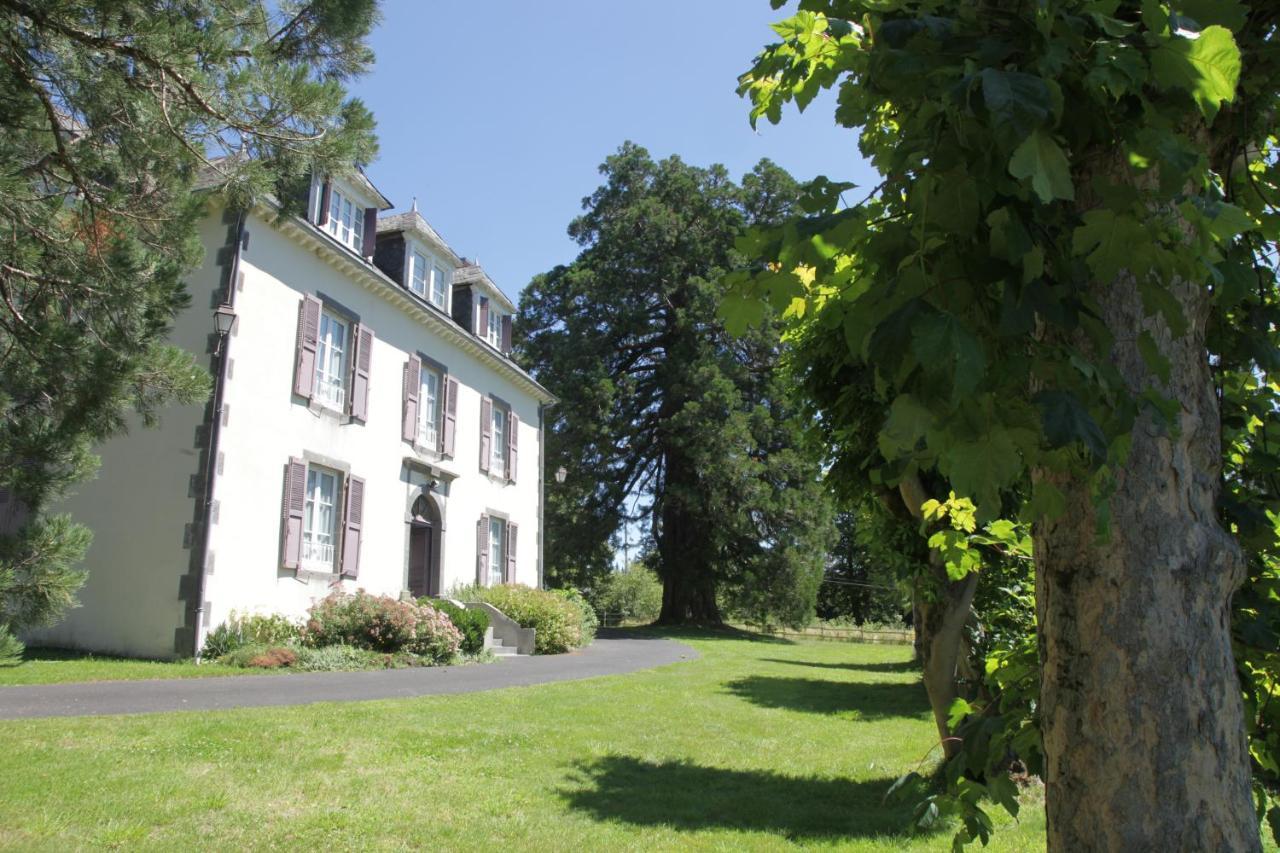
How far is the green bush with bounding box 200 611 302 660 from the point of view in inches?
499

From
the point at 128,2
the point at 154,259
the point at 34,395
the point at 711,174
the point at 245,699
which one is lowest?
the point at 245,699

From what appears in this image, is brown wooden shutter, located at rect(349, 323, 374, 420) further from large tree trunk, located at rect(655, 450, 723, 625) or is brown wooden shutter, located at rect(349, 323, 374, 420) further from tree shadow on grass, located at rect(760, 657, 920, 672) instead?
large tree trunk, located at rect(655, 450, 723, 625)

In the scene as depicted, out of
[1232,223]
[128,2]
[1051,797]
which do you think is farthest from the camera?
[128,2]

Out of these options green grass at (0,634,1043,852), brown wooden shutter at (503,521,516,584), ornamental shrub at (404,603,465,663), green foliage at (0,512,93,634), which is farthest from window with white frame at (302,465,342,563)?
green foliage at (0,512,93,634)

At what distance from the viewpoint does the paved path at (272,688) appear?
7.86m

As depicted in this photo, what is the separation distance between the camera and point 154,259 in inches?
204

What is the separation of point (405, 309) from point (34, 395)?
43.9ft

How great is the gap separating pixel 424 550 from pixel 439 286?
6215mm

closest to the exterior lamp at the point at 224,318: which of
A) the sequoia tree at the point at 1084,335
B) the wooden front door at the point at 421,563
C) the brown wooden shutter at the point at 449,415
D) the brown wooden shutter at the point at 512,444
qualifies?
the brown wooden shutter at the point at 449,415

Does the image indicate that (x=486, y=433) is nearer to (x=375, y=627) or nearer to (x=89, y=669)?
(x=375, y=627)

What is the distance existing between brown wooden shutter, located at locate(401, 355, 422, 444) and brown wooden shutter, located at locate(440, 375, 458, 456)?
112cm

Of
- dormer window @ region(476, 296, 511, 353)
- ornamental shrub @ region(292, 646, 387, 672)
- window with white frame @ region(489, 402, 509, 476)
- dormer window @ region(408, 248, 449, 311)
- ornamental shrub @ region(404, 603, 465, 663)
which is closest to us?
ornamental shrub @ region(292, 646, 387, 672)

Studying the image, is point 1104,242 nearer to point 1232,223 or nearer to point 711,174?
point 1232,223

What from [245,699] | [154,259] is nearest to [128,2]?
[154,259]
